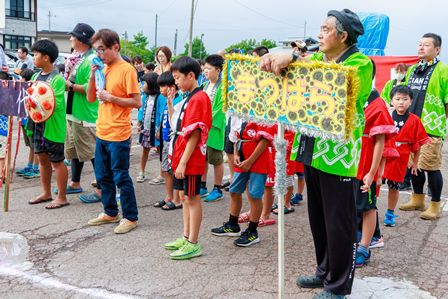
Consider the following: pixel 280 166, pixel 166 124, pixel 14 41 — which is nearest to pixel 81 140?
pixel 166 124

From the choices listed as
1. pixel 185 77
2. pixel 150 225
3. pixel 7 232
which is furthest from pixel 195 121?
pixel 7 232

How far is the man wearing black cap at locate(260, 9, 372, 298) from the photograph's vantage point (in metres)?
2.94

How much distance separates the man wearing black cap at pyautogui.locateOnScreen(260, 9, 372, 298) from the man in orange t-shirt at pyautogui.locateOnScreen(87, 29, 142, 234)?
209 centimetres

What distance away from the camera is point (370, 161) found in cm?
386

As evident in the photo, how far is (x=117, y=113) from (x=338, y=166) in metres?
2.48

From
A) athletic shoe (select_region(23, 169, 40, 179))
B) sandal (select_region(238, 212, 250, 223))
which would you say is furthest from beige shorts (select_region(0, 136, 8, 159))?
sandal (select_region(238, 212, 250, 223))

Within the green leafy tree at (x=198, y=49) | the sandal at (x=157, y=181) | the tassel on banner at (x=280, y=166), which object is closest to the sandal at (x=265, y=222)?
the tassel on banner at (x=280, y=166)

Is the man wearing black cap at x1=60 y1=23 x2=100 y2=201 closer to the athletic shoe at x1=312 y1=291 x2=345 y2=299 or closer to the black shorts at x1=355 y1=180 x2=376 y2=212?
the black shorts at x1=355 y1=180 x2=376 y2=212

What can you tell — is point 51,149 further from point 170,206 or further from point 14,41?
point 14,41

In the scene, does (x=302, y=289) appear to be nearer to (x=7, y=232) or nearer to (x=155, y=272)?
(x=155, y=272)

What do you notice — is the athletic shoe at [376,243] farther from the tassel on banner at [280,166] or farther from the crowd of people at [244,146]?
the tassel on banner at [280,166]

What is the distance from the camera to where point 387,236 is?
191 inches

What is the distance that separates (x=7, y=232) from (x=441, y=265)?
4.12 m

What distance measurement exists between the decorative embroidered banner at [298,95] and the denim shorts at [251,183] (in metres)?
1.25
